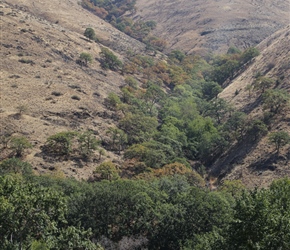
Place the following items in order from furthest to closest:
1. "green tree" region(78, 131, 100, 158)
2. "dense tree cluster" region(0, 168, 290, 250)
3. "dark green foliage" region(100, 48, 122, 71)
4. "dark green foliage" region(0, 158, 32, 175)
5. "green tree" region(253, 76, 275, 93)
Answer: "dark green foliage" region(100, 48, 122, 71) < "green tree" region(253, 76, 275, 93) < "green tree" region(78, 131, 100, 158) < "dark green foliage" region(0, 158, 32, 175) < "dense tree cluster" region(0, 168, 290, 250)

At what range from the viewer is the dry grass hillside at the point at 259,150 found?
172ft

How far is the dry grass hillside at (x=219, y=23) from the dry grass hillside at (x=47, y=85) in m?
56.6

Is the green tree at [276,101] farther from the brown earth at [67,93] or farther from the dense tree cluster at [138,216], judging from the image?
the dense tree cluster at [138,216]

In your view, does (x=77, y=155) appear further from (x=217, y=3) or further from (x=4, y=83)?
(x=217, y=3)

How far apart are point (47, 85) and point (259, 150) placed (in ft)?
153

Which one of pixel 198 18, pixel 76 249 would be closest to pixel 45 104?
pixel 76 249

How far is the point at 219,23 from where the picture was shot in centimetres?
16225

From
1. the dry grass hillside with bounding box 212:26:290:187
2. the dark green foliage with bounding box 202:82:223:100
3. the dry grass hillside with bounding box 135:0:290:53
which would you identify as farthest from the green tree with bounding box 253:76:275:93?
the dry grass hillside with bounding box 135:0:290:53

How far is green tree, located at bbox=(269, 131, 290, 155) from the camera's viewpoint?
52094mm

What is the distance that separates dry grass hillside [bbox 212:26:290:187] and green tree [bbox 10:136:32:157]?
33341 mm

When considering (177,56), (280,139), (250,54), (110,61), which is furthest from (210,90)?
(280,139)

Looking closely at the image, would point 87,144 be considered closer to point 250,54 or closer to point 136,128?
point 136,128

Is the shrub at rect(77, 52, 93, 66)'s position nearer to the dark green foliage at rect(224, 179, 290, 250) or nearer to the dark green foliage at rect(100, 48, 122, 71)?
the dark green foliage at rect(100, 48, 122, 71)

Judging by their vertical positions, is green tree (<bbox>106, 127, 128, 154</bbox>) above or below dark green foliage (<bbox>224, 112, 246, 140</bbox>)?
below
